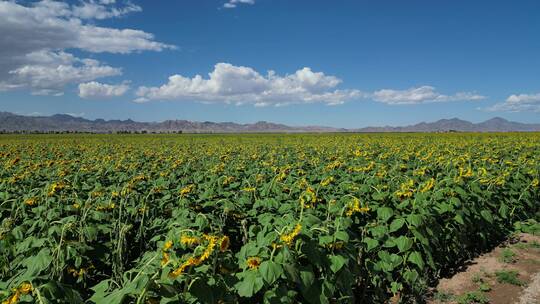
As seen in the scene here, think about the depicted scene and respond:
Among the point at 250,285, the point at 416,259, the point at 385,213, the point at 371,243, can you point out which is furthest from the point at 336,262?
the point at 416,259

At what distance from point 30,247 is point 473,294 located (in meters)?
5.92

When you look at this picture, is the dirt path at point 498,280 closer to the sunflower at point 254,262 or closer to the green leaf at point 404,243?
the green leaf at point 404,243

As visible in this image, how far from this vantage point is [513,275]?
20.6ft

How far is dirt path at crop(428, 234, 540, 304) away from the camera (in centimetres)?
559

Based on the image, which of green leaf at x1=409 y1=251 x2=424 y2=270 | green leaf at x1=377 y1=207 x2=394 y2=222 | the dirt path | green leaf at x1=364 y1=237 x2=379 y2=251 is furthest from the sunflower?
the dirt path

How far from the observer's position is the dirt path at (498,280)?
559 cm

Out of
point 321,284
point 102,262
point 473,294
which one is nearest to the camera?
point 321,284

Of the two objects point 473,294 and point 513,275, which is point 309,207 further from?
point 513,275

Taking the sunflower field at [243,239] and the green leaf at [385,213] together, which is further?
the green leaf at [385,213]

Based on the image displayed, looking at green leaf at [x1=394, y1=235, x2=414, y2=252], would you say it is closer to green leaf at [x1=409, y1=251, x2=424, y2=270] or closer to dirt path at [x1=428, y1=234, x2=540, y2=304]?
green leaf at [x1=409, y1=251, x2=424, y2=270]

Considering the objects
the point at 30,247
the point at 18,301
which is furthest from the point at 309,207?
the point at 18,301

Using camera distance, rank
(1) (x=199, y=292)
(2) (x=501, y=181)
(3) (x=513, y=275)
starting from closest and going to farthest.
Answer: (1) (x=199, y=292) < (3) (x=513, y=275) < (2) (x=501, y=181)

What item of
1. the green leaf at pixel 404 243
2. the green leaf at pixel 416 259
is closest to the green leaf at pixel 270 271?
the green leaf at pixel 404 243

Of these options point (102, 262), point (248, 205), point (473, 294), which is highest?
point (248, 205)
